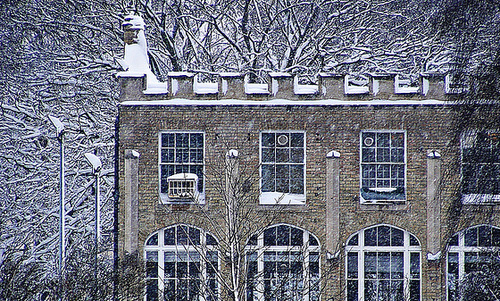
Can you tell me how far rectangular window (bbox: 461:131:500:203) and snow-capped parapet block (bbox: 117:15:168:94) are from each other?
11671 millimetres

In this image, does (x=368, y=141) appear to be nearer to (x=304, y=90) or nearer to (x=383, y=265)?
(x=304, y=90)

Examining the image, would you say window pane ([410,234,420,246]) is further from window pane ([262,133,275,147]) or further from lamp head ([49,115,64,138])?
lamp head ([49,115,64,138])

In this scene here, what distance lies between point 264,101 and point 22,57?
10070 millimetres

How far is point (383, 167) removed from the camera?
60.6ft

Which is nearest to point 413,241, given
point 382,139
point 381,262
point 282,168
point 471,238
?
point 381,262

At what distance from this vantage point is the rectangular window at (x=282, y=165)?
18516mm

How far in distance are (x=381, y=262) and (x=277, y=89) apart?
523 cm

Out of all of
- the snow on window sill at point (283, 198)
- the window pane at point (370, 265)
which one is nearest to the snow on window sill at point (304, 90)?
the snow on window sill at point (283, 198)

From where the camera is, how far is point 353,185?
18.5 m

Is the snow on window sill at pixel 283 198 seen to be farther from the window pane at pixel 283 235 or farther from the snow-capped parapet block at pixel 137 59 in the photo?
the snow-capped parapet block at pixel 137 59

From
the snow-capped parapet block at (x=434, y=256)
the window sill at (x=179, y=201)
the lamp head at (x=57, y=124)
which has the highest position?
the lamp head at (x=57, y=124)

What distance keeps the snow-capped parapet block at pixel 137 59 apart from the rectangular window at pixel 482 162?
11.7 meters

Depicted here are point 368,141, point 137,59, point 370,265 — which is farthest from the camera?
point 137,59

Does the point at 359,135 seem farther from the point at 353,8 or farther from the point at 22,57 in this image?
the point at 22,57
